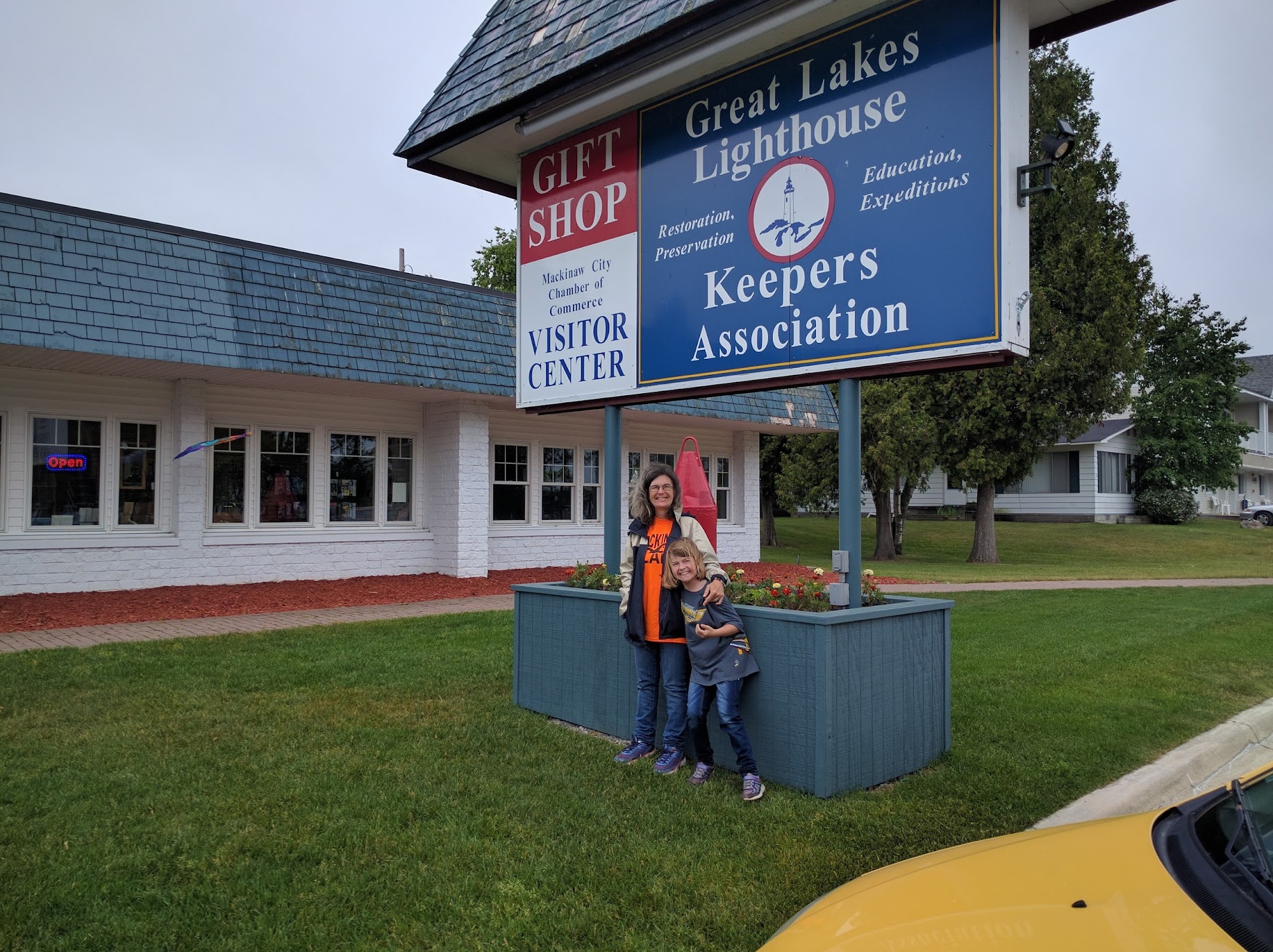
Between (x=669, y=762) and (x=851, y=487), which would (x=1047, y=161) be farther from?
(x=669, y=762)

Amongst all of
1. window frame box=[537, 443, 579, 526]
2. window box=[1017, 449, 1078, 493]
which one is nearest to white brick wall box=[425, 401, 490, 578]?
window frame box=[537, 443, 579, 526]

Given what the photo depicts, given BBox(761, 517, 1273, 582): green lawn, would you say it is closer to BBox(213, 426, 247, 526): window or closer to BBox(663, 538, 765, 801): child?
BBox(213, 426, 247, 526): window

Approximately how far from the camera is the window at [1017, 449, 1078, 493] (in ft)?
115

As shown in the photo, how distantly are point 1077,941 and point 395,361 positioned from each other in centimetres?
1272

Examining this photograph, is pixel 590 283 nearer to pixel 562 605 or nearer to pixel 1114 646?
pixel 562 605

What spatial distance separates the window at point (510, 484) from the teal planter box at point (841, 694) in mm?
11195

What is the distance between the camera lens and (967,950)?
1.88 m

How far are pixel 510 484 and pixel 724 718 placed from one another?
12545 mm

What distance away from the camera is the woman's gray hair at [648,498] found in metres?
5.27

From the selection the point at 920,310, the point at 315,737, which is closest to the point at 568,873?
the point at 315,737

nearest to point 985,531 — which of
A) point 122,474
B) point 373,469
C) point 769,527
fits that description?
point 769,527

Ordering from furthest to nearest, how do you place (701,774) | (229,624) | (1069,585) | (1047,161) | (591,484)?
(591,484), (1069,585), (229,624), (701,774), (1047,161)

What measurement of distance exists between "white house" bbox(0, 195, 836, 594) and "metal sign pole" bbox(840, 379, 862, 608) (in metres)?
7.02

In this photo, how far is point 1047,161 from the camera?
434 cm
